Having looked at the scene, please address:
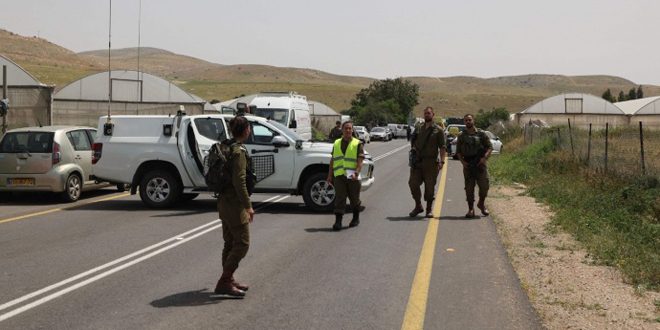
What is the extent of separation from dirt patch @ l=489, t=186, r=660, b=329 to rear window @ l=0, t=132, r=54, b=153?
9329 mm

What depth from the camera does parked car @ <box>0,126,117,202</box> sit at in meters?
14.3

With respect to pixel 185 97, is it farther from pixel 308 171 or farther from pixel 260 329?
pixel 260 329

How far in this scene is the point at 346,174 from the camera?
11000 mm

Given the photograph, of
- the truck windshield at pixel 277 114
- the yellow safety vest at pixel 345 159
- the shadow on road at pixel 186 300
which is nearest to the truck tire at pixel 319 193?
the yellow safety vest at pixel 345 159

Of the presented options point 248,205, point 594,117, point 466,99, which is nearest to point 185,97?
point 248,205

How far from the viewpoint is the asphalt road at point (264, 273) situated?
596 cm

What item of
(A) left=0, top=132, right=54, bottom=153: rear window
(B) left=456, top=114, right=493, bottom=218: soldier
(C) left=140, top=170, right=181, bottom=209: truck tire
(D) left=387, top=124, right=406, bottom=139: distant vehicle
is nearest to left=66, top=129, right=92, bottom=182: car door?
(A) left=0, top=132, right=54, bottom=153: rear window

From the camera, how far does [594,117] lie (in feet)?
184

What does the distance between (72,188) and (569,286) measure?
36.3 ft

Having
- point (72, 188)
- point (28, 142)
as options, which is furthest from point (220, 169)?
point (28, 142)

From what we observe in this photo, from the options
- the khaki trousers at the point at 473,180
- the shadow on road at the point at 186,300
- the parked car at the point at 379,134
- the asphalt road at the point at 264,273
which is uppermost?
the parked car at the point at 379,134

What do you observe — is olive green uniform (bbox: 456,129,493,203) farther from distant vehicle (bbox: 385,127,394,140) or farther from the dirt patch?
distant vehicle (bbox: 385,127,394,140)

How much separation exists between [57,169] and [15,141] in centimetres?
117

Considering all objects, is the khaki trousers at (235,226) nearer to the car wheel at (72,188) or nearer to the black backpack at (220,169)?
the black backpack at (220,169)
